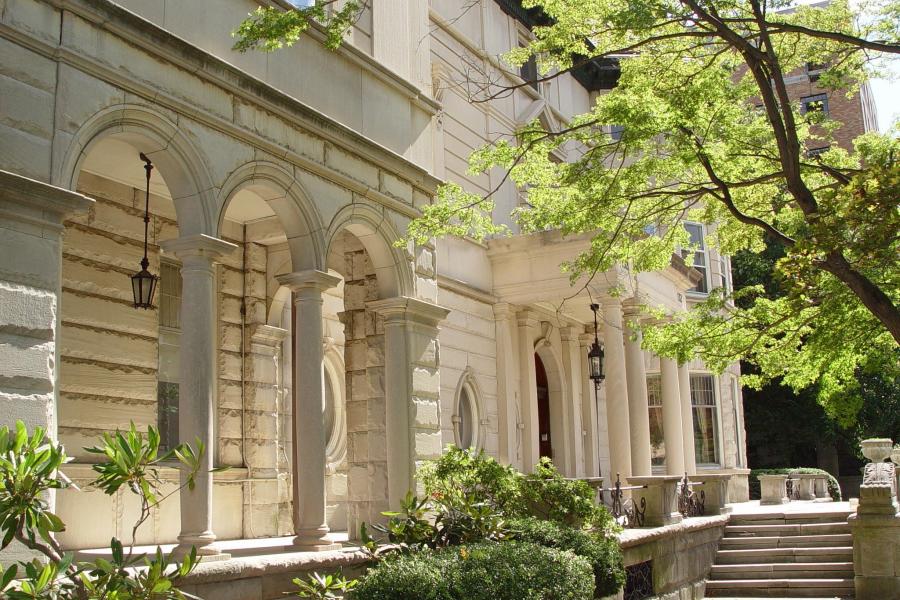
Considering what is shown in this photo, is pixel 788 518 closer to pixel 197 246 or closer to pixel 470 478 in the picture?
pixel 470 478

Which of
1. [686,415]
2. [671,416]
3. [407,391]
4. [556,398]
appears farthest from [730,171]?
[686,415]

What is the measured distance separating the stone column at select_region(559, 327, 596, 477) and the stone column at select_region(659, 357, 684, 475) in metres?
2.46

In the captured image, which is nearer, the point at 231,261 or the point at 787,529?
the point at 231,261

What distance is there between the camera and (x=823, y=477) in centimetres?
2986

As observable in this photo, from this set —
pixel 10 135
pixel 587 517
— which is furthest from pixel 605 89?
pixel 10 135

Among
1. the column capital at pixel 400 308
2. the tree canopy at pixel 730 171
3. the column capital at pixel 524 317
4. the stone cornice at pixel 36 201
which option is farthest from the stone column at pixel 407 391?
the column capital at pixel 524 317

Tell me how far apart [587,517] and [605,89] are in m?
18.0

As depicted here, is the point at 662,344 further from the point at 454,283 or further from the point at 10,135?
the point at 10,135

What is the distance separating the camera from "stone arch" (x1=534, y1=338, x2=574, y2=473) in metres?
23.0

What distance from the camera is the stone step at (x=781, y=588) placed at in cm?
1575

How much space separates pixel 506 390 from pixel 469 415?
1230mm

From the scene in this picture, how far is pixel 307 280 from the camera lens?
34.4 ft

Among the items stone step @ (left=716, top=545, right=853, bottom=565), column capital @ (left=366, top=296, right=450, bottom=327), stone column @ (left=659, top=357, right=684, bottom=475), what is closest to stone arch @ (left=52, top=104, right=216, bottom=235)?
column capital @ (left=366, top=296, right=450, bottom=327)

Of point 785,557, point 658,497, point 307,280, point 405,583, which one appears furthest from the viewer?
point 785,557
